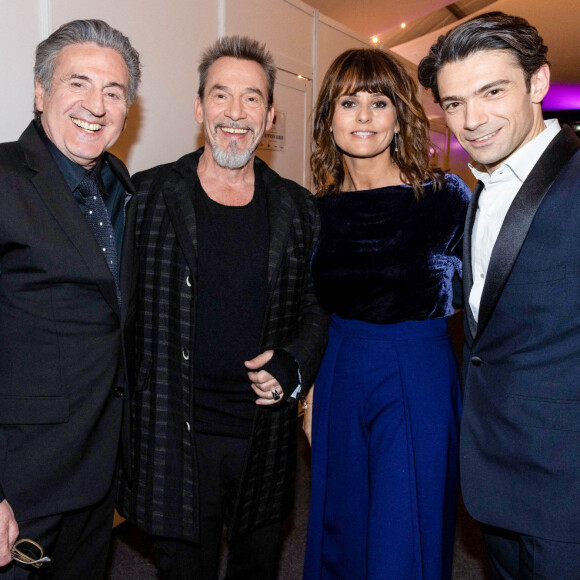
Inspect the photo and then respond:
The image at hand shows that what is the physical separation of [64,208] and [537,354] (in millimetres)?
1212

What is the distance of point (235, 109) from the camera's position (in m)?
1.99

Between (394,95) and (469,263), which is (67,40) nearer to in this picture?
(394,95)

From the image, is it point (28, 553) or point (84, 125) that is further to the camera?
point (84, 125)

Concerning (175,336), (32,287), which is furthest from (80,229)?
(175,336)

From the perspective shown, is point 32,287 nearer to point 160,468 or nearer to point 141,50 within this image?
point 160,468

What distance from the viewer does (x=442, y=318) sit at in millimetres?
1958

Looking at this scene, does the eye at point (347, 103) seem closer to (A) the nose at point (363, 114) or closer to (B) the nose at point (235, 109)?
(A) the nose at point (363, 114)

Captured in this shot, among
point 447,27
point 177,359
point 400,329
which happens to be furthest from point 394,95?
point 447,27

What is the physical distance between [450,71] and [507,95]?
0.56ft

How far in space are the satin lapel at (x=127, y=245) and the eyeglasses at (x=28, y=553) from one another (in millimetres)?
617

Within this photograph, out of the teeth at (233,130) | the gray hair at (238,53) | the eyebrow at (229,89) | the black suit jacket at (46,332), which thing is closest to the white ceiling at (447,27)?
the gray hair at (238,53)

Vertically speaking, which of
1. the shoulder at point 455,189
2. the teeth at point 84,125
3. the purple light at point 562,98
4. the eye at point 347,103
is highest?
the purple light at point 562,98

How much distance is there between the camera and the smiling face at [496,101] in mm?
1510

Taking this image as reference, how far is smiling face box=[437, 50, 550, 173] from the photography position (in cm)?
151
